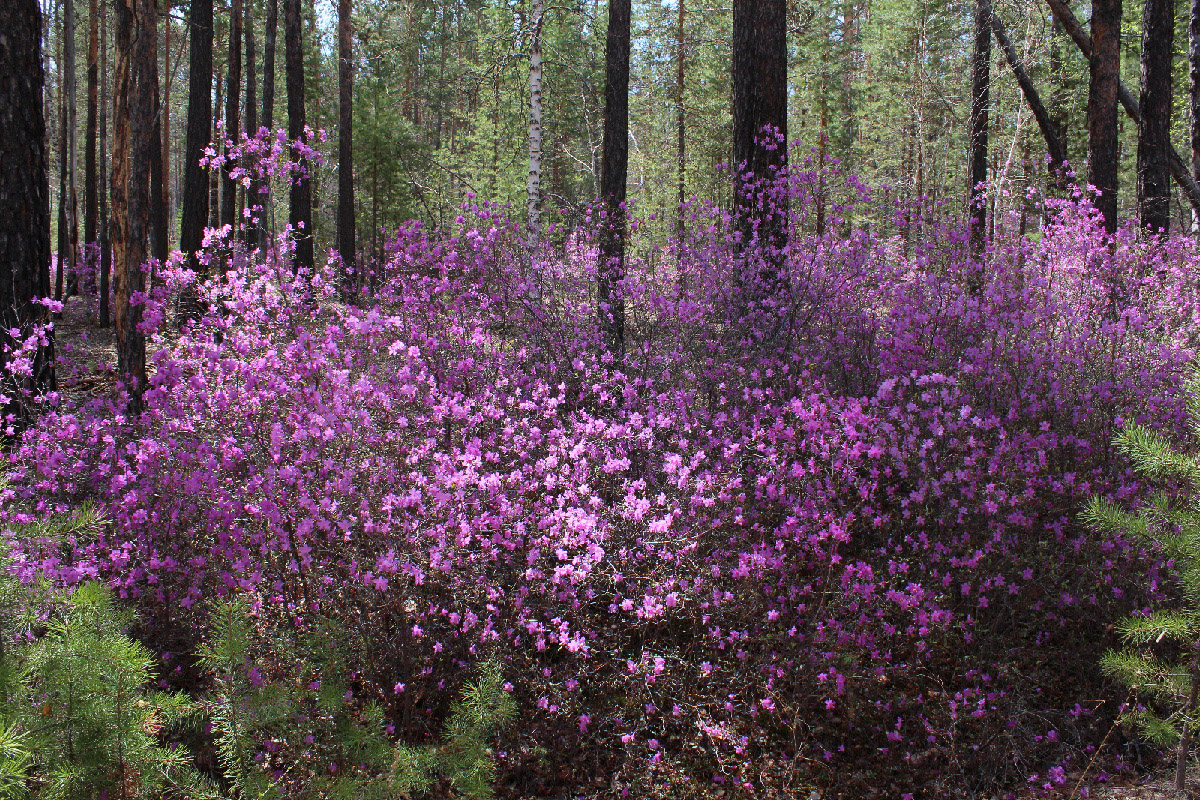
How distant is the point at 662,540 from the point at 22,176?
4.99 m

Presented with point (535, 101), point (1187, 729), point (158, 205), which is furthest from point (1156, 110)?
point (158, 205)

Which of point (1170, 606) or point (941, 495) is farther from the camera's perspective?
point (941, 495)

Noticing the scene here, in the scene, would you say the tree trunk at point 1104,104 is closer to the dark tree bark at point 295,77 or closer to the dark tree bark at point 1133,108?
the dark tree bark at point 1133,108

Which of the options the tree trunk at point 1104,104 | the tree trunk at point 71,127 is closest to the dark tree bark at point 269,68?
the tree trunk at point 71,127

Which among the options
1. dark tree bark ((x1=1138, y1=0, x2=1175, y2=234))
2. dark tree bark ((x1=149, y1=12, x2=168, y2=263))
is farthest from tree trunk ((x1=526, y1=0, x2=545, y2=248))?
dark tree bark ((x1=1138, y1=0, x2=1175, y2=234))

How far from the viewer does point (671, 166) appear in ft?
82.9

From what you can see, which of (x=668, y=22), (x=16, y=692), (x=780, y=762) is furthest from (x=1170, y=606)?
(x=668, y=22)

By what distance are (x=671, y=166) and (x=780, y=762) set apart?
24.1 meters

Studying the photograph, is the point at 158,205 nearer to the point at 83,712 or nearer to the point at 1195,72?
the point at 83,712

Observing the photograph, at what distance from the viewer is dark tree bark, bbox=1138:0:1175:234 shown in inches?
322

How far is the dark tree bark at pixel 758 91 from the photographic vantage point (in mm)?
6168

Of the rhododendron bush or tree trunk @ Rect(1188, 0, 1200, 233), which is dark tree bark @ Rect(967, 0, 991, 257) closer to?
tree trunk @ Rect(1188, 0, 1200, 233)

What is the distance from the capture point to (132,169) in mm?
5582

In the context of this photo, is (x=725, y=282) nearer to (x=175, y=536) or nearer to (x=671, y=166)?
(x=175, y=536)
